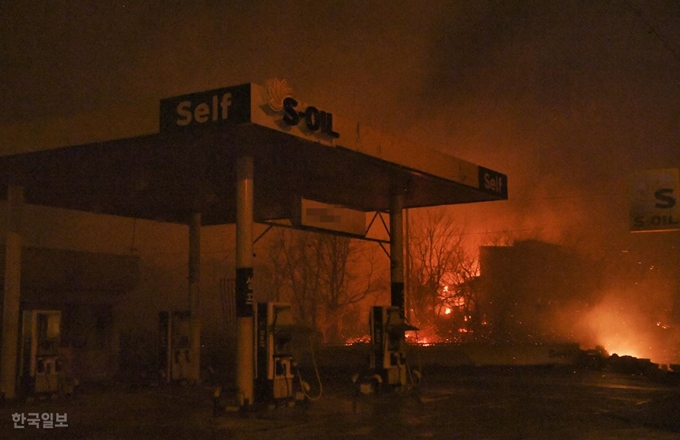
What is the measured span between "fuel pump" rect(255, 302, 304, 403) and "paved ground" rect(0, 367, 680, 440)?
412mm

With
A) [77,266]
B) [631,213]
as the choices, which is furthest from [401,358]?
[77,266]

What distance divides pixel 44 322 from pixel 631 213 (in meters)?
15.4

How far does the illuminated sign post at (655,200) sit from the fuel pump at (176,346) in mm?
12628

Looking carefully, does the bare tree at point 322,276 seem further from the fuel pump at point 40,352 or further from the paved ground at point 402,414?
the fuel pump at point 40,352

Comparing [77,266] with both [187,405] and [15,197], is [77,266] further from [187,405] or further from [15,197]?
[187,405]

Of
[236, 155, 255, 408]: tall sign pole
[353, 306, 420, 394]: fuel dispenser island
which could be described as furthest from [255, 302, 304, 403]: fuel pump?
[353, 306, 420, 394]: fuel dispenser island

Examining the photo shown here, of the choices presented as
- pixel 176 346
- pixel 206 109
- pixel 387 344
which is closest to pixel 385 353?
pixel 387 344

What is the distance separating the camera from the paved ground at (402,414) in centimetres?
1141

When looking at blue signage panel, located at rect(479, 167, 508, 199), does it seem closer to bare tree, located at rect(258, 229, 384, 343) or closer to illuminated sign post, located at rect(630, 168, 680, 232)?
illuminated sign post, located at rect(630, 168, 680, 232)

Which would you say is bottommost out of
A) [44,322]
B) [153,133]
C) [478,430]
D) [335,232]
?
[478,430]

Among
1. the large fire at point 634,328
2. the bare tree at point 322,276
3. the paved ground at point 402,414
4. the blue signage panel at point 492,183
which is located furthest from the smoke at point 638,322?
the blue signage panel at point 492,183

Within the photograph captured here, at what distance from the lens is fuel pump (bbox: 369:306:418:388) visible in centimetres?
1720

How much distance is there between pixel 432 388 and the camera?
1920cm

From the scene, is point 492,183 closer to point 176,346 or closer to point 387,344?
point 387,344
